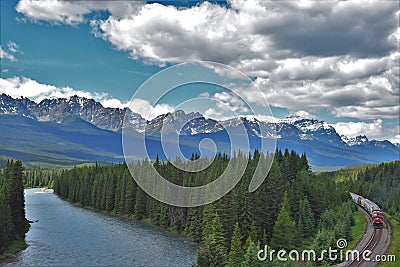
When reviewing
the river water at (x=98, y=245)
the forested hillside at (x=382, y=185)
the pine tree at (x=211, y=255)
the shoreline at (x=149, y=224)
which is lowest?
the shoreline at (x=149, y=224)

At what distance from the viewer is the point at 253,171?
96.9 meters

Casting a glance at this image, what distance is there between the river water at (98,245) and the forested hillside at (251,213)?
269 inches

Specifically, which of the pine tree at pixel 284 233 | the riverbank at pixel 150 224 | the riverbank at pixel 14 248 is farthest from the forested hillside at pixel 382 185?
the riverbank at pixel 14 248

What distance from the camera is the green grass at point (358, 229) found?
215ft

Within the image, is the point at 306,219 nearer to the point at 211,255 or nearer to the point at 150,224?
the point at 211,255

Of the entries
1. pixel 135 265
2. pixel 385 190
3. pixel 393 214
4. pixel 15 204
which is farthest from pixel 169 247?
pixel 385 190

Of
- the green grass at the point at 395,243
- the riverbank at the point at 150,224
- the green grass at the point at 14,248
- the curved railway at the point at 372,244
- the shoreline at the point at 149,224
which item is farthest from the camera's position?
the riverbank at the point at 150,224

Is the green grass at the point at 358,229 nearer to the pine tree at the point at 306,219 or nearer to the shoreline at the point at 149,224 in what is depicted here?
the pine tree at the point at 306,219

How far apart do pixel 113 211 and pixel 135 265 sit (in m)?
79.3

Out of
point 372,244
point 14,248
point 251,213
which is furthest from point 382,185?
point 14,248

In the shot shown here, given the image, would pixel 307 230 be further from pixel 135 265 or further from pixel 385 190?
pixel 385 190

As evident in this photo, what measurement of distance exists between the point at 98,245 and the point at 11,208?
21705mm

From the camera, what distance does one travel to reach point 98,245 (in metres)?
81.0

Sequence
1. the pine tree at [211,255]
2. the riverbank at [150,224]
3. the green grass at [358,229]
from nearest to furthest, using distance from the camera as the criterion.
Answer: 1. the pine tree at [211,255]
2. the green grass at [358,229]
3. the riverbank at [150,224]
